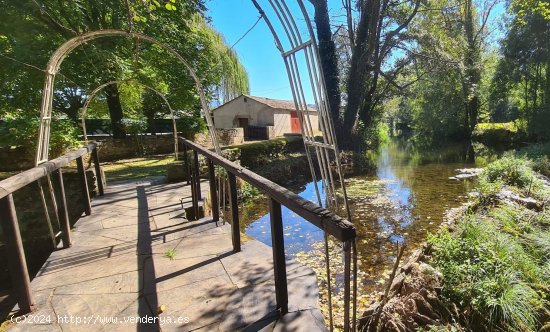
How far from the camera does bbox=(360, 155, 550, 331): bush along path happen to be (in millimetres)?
2596

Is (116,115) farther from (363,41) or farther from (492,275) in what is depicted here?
(492,275)

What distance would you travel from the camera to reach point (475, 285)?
9.23 ft

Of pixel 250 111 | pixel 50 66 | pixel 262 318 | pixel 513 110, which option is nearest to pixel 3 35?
pixel 50 66

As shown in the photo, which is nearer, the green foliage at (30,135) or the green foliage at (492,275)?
the green foliage at (492,275)

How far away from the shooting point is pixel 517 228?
4246 mm

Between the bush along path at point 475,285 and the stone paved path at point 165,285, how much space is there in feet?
3.34

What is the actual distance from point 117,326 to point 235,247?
1111mm

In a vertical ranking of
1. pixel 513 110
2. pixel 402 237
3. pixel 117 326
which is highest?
pixel 513 110

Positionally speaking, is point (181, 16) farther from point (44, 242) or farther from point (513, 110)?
point (513, 110)

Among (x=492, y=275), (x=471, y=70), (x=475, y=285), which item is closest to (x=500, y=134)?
(x=471, y=70)

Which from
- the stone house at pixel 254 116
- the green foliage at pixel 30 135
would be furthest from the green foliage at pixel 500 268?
the stone house at pixel 254 116

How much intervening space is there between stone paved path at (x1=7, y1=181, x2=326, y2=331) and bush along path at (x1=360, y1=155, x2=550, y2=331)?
102cm

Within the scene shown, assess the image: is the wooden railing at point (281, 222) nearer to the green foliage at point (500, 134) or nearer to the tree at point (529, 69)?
the tree at point (529, 69)

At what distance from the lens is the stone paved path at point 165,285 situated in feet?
6.07
